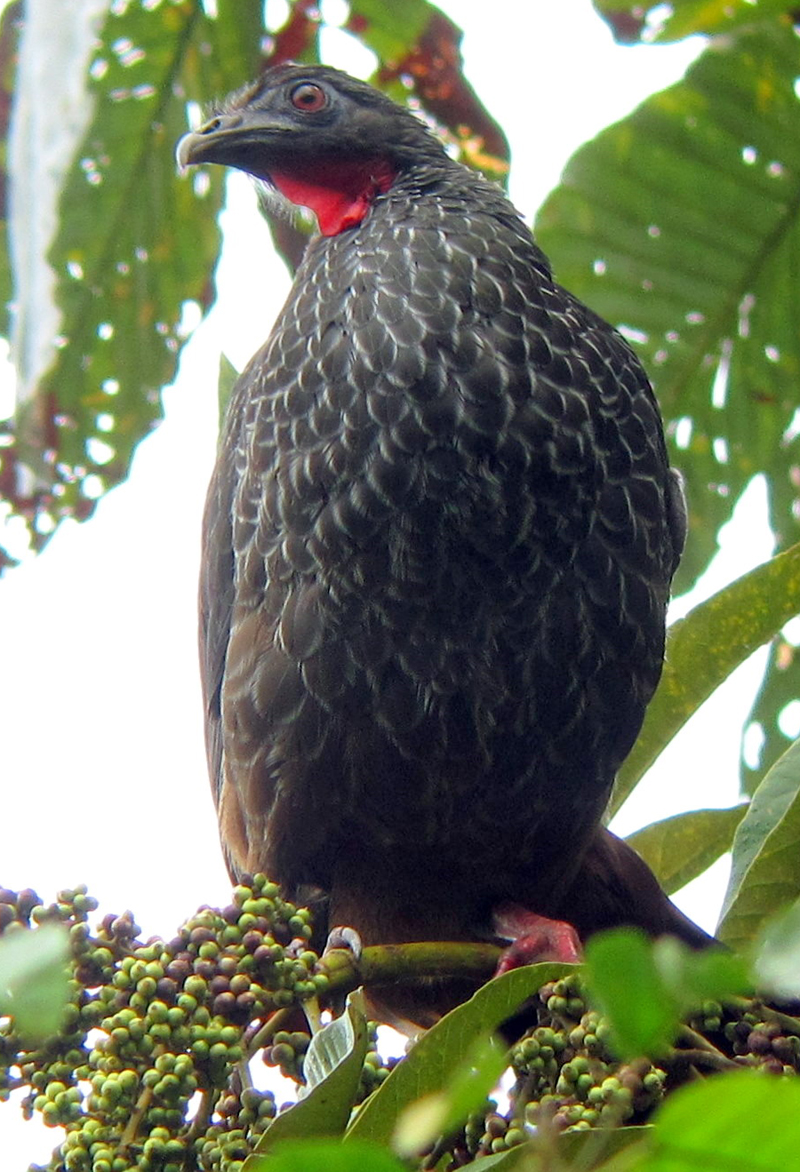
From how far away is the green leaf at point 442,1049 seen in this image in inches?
56.1

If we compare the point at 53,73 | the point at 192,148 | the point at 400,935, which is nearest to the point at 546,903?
the point at 400,935

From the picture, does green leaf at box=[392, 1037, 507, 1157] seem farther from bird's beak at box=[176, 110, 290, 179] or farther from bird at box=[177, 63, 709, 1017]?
bird's beak at box=[176, 110, 290, 179]

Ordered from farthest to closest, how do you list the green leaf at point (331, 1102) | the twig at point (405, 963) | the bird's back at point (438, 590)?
the bird's back at point (438, 590)
the twig at point (405, 963)
the green leaf at point (331, 1102)

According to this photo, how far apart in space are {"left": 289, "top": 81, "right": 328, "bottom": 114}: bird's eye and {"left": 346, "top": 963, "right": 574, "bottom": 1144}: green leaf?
2.29 m

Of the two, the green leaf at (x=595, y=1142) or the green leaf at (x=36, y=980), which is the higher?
the green leaf at (x=36, y=980)

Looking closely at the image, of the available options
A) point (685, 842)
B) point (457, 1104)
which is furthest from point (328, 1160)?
point (685, 842)

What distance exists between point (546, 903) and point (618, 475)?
0.76 meters

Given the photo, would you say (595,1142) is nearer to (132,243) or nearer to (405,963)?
(405,963)

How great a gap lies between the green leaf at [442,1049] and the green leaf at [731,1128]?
82 centimetres

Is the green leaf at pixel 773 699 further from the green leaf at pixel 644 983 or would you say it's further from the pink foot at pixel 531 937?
the green leaf at pixel 644 983

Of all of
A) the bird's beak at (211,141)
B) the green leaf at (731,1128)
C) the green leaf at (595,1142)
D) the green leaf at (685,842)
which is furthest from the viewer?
the bird's beak at (211,141)

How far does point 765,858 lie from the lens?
208 centimetres

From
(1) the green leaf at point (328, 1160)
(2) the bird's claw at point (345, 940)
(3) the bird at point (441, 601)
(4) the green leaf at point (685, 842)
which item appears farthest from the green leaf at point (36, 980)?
(4) the green leaf at point (685, 842)

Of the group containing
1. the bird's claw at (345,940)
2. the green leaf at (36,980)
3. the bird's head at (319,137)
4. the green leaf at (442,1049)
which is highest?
the bird's head at (319,137)
